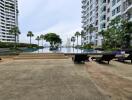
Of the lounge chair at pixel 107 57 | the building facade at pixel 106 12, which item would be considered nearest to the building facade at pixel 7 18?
the building facade at pixel 106 12

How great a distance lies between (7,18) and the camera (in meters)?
154

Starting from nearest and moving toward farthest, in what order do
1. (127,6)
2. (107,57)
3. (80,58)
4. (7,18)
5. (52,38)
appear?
(107,57) < (80,58) < (127,6) < (52,38) < (7,18)

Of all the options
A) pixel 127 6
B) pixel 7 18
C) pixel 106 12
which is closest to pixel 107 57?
pixel 127 6

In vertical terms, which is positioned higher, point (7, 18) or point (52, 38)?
point (7, 18)

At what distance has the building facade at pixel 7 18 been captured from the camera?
144 metres

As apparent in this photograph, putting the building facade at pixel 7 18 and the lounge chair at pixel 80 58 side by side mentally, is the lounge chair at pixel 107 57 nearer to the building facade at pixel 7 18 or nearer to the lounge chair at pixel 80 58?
the lounge chair at pixel 80 58

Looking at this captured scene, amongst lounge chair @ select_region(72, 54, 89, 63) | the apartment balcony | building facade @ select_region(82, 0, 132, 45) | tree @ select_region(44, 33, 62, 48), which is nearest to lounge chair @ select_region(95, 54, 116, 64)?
lounge chair @ select_region(72, 54, 89, 63)

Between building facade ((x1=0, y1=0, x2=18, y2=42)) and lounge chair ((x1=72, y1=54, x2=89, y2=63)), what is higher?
building facade ((x1=0, y1=0, x2=18, y2=42))

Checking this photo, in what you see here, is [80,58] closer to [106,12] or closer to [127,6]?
[127,6]

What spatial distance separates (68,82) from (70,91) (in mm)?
2080

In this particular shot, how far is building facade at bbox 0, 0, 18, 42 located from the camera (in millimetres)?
143625

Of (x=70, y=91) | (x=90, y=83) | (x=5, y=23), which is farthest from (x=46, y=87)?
(x=5, y=23)

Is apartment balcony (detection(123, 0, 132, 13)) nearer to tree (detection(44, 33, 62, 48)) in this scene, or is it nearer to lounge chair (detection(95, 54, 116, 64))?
lounge chair (detection(95, 54, 116, 64))

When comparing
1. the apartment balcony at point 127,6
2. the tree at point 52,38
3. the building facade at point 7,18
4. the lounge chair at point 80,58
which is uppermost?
the building facade at point 7,18
